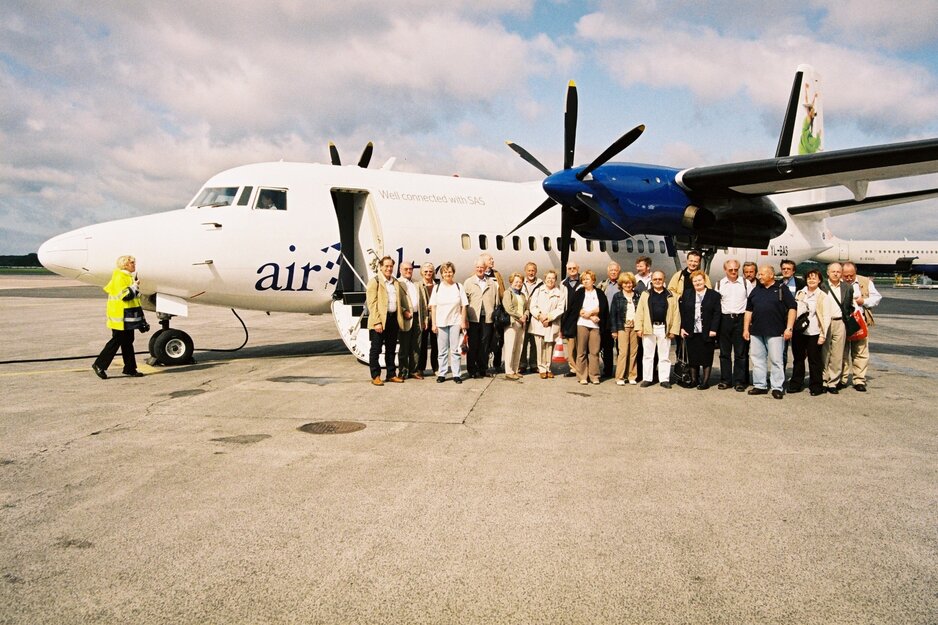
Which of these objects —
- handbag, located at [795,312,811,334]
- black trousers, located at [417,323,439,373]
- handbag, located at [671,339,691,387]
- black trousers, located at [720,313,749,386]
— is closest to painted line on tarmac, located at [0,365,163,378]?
black trousers, located at [417,323,439,373]

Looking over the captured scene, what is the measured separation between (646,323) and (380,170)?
267 inches

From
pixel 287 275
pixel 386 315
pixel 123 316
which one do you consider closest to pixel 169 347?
pixel 123 316

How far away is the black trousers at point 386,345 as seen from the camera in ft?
30.4

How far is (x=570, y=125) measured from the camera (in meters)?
12.8

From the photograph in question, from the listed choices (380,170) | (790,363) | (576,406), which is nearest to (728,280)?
(576,406)

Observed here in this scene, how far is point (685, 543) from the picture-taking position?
3.88 m

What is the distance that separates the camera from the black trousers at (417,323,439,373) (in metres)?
10.1

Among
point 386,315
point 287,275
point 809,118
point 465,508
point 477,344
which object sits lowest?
point 465,508

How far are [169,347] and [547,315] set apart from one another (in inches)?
264

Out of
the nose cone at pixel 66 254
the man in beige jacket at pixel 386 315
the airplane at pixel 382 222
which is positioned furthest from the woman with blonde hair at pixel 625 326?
the nose cone at pixel 66 254

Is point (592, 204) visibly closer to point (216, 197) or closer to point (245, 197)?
point (245, 197)

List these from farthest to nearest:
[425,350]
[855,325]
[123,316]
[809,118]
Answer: [809,118], [425,350], [123,316], [855,325]

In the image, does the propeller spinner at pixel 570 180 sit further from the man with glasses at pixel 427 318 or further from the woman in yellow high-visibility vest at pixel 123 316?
the woman in yellow high-visibility vest at pixel 123 316

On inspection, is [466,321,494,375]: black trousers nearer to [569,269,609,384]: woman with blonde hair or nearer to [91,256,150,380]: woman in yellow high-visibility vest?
[569,269,609,384]: woman with blonde hair
